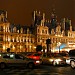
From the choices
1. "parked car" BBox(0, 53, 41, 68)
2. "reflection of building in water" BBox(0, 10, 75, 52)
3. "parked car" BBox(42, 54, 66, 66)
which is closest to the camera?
"parked car" BBox(0, 53, 41, 68)

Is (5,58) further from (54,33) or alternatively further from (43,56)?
(54,33)

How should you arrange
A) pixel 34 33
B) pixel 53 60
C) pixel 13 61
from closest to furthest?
pixel 13 61 → pixel 53 60 → pixel 34 33

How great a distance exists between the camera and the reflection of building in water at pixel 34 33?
96.8m

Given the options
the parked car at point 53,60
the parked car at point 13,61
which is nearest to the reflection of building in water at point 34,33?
the parked car at point 53,60

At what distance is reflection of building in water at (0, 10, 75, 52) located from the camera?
317 feet

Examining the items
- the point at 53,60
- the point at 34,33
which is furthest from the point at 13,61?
the point at 34,33

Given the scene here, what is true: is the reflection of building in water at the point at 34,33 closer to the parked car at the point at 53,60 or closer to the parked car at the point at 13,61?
the parked car at the point at 53,60

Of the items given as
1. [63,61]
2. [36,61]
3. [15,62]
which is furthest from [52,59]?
[15,62]

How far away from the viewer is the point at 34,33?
360 feet

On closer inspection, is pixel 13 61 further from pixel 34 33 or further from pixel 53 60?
pixel 34 33

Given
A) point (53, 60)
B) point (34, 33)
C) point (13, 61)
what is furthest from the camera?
point (34, 33)

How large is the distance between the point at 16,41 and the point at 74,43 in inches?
1219

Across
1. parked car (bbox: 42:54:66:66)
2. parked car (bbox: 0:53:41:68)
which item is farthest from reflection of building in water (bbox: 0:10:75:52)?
parked car (bbox: 0:53:41:68)

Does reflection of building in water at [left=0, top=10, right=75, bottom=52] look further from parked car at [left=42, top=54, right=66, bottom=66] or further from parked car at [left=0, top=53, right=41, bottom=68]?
parked car at [left=0, top=53, right=41, bottom=68]
